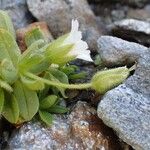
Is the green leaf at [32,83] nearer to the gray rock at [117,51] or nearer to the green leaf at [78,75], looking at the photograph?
the green leaf at [78,75]

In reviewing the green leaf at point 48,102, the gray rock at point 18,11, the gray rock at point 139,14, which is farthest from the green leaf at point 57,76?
the gray rock at point 139,14

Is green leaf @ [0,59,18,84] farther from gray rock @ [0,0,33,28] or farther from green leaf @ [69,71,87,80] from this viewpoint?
gray rock @ [0,0,33,28]

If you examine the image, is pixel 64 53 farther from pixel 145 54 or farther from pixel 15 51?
pixel 145 54

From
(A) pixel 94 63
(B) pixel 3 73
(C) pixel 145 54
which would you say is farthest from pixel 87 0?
(B) pixel 3 73

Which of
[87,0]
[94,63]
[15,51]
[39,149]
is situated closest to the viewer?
[39,149]

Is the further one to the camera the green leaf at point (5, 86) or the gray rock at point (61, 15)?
the gray rock at point (61, 15)

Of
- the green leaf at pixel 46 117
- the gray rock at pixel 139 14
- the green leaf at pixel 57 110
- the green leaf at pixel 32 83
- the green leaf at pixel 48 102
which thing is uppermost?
the green leaf at pixel 32 83

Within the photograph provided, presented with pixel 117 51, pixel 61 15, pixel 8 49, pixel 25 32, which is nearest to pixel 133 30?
pixel 117 51
